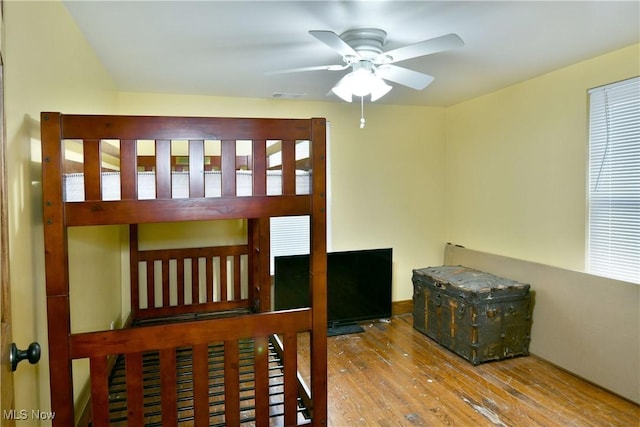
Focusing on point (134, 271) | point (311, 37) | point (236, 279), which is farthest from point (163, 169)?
point (236, 279)

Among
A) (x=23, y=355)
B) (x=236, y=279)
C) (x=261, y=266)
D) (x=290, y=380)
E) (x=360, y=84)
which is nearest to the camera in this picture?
(x=23, y=355)

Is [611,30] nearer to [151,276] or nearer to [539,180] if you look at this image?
[539,180]

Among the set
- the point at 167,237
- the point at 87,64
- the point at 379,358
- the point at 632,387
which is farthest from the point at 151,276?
the point at 632,387

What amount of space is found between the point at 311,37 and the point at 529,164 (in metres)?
2.32

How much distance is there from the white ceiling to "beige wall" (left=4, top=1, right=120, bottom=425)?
33 cm

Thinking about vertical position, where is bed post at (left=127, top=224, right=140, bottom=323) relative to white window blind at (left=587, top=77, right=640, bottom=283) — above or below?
below

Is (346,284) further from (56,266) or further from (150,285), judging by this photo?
(56,266)

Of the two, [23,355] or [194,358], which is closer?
[23,355]

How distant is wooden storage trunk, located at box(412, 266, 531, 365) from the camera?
318 cm

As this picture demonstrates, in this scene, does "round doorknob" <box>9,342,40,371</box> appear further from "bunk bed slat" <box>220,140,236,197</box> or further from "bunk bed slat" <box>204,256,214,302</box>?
"bunk bed slat" <box>204,256,214,302</box>

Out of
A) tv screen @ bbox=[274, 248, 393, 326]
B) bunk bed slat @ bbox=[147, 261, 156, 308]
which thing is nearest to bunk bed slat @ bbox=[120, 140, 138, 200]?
bunk bed slat @ bbox=[147, 261, 156, 308]

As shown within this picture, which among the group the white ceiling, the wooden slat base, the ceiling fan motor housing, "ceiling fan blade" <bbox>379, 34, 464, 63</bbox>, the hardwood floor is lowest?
the hardwood floor

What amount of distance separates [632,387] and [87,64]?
4162mm

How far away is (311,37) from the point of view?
2.39m
